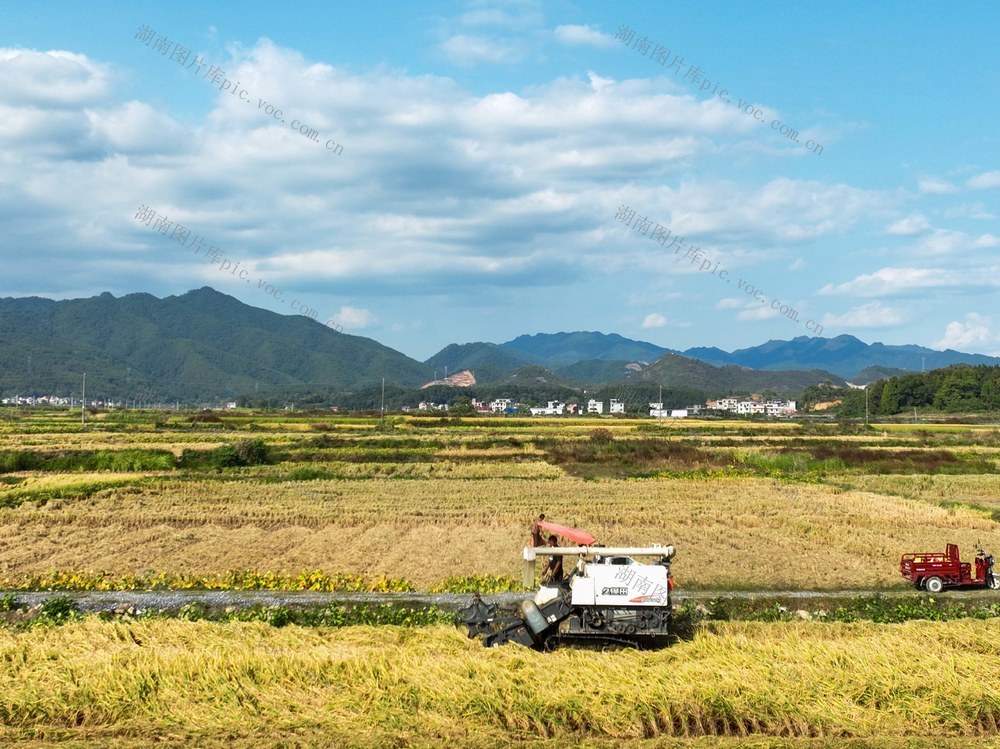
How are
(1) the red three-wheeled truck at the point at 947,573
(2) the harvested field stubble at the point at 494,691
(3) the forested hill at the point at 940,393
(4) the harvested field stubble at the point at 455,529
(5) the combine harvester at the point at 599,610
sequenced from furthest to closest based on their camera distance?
(3) the forested hill at the point at 940,393 < (4) the harvested field stubble at the point at 455,529 < (1) the red three-wheeled truck at the point at 947,573 < (5) the combine harvester at the point at 599,610 < (2) the harvested field stubble at the point at 494,691

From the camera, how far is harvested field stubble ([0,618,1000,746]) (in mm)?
8828

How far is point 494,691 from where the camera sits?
30.3 ft

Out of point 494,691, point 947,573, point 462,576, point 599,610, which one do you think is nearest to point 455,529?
point 462,576

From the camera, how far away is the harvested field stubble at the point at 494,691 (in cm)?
883

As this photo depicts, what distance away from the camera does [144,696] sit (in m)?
9.25

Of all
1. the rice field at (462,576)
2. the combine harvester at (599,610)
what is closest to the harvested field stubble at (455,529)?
the rice field at (462,576)

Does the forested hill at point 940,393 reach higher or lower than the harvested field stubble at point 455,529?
higher

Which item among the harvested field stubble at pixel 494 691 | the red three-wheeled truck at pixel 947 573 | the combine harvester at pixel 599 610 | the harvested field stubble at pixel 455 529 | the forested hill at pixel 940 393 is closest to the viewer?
the harvested field stubble at pixel 494 691

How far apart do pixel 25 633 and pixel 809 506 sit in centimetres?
2549

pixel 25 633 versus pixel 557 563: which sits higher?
pixel 557 563

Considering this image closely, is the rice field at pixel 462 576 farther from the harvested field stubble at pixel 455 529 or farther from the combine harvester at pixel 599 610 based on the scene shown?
the combine harvester at pixel 599 610

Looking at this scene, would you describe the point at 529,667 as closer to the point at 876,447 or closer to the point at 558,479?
the point at 558,479

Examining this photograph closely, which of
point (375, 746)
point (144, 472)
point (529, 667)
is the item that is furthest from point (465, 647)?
point (144, 472)

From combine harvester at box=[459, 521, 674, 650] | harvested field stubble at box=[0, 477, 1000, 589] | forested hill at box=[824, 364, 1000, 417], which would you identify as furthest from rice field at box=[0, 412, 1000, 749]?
forested hill at box=[824, 364, 1000, 417]
